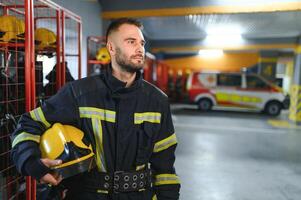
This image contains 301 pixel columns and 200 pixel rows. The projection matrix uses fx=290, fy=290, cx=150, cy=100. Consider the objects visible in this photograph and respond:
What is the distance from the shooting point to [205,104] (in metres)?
12.0

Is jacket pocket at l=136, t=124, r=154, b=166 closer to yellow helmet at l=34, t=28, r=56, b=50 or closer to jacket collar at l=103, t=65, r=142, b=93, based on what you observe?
jacket collar at l=103, t=65, r=142, b=93

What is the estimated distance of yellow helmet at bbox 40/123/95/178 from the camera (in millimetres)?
1310

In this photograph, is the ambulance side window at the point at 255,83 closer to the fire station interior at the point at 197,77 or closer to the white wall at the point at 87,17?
the fire station interior at the point at 197,77

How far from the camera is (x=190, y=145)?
241 inches

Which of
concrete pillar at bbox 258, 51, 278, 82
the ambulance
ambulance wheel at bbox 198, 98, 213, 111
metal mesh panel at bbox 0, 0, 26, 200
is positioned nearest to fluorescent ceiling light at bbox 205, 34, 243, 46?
the ambulance

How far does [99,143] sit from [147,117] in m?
0.29

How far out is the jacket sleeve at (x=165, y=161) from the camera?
1.67 meters

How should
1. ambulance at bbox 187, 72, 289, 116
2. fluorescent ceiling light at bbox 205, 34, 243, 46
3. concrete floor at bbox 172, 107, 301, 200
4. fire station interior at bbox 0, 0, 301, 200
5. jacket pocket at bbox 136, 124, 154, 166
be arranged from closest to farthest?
jacket pocket at bbox 136, 124, 154, 166 → fire station interior at bbox 0, 0, 301, 200 → concrete floor at bbox 172, 107, 301, 200 → ambulance at bbox 187, 72, 289, 116 → fluorescent ceiling light at bbox 205, 34, 243, 46

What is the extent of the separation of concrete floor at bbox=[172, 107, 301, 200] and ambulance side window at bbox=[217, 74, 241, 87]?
3237 millimetres

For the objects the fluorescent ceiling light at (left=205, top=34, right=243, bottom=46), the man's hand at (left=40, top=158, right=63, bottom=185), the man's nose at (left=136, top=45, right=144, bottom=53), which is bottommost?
the man's hand at (left=40, top=158, right=63, bottom=185)

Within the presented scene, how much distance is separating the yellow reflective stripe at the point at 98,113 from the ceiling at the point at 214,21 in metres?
4.92

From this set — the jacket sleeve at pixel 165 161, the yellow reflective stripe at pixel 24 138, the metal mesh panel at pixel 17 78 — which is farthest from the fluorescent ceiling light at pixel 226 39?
the yellow reflective stripe at pixel 24 138

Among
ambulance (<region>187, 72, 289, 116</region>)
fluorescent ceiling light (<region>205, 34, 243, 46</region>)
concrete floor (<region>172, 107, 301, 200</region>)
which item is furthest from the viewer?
fluorescent ceiling light (<region>205, 34, 243, 46</region>)

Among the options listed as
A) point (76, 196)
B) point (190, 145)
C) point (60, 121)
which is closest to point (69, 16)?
point (60, 121)
